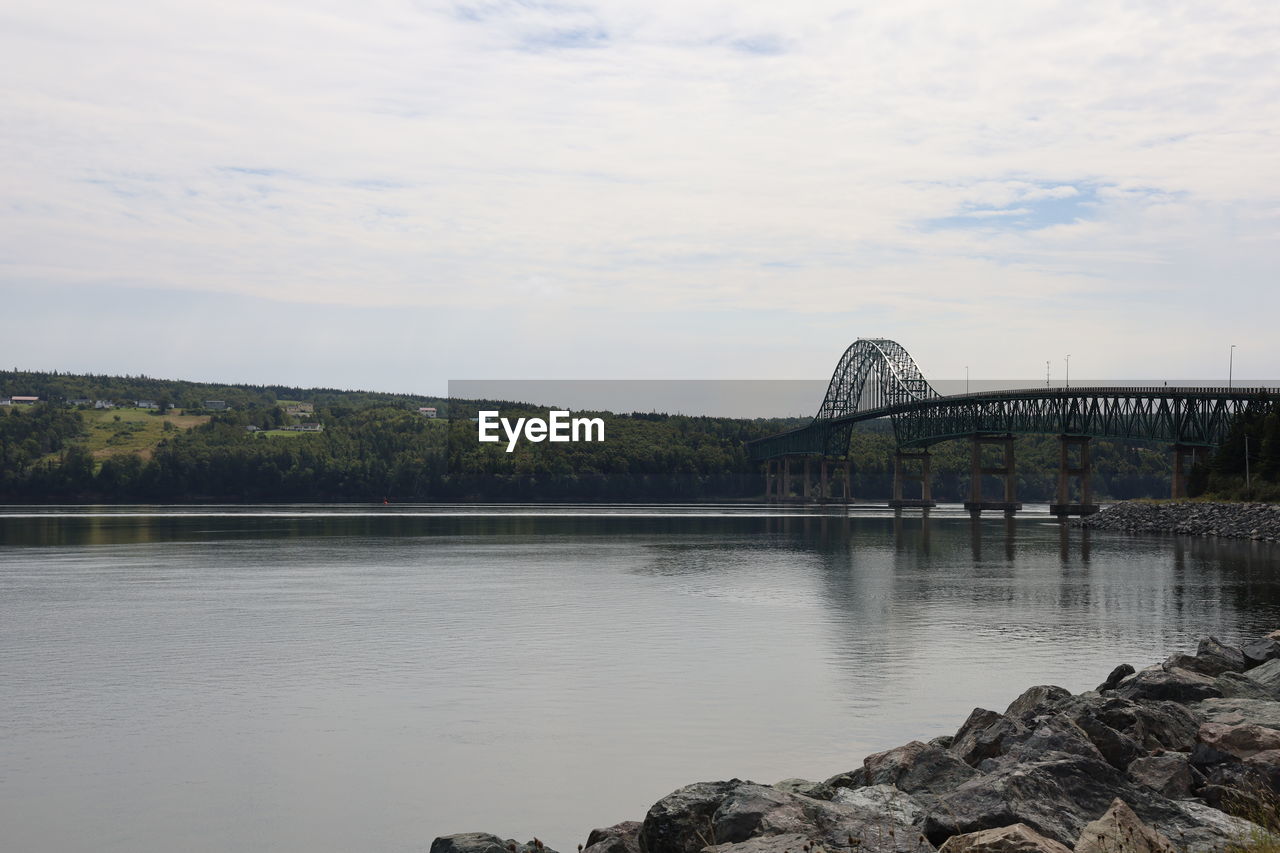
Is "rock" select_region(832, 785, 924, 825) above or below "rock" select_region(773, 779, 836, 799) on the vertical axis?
above

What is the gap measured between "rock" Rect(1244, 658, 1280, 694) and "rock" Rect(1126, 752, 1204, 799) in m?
8.41

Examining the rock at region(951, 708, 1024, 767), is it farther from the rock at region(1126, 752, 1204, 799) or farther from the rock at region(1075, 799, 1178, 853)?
the rock at region(1075, 799, 1178, 853)

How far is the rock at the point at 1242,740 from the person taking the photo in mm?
17109

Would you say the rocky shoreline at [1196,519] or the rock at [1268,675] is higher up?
the rock at [1268,675]

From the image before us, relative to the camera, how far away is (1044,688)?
74.1 feet

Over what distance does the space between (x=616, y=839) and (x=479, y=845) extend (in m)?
1.83

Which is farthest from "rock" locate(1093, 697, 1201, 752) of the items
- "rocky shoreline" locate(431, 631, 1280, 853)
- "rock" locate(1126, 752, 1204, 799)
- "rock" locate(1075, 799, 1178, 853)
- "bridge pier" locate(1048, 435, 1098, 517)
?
"bridge pier" locate(1048, 435, 1098, 517)

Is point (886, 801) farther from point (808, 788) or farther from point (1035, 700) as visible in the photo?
point (1035, 700)

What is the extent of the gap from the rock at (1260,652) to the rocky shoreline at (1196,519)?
6905cm

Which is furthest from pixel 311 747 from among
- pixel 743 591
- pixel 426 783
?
pixel 743 591

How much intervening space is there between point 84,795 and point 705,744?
11.4 meters

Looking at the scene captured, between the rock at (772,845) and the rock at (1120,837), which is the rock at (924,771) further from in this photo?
the rock at (1120,837)

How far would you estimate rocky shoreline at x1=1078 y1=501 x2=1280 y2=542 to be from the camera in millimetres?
94188

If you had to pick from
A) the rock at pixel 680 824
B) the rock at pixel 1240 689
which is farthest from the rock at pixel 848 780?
the rock at pixel 1240 689
